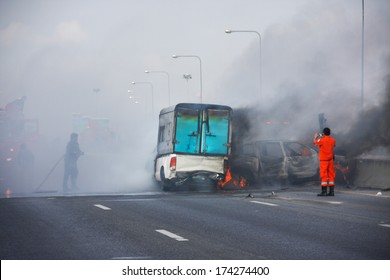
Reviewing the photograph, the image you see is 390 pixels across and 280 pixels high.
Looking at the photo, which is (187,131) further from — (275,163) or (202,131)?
(275,163)

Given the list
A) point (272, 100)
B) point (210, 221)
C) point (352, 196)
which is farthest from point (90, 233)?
point (272, 100)

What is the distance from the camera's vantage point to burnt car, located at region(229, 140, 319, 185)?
30391 millimetres

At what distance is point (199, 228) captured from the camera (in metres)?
15.5

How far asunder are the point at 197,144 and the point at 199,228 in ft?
47.5

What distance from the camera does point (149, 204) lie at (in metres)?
22.0

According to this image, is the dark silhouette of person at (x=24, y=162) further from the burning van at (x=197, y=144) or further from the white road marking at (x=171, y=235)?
the white road marking at (x=171, y=235)

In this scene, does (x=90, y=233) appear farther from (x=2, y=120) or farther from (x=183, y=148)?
(x=2, y=120)

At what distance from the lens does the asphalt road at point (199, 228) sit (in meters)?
12.1

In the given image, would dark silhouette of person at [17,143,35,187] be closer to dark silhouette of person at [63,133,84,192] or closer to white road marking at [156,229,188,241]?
dark silhouette of person at [63,133,84,192]

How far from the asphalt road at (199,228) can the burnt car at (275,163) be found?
6370 mm

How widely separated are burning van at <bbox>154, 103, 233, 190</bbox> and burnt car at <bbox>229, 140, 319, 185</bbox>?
2.90 ft

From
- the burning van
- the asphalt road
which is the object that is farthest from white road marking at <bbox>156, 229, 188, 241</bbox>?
the burning van

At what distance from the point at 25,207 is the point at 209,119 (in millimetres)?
9980

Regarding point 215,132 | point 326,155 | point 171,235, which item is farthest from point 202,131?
point 171,235
